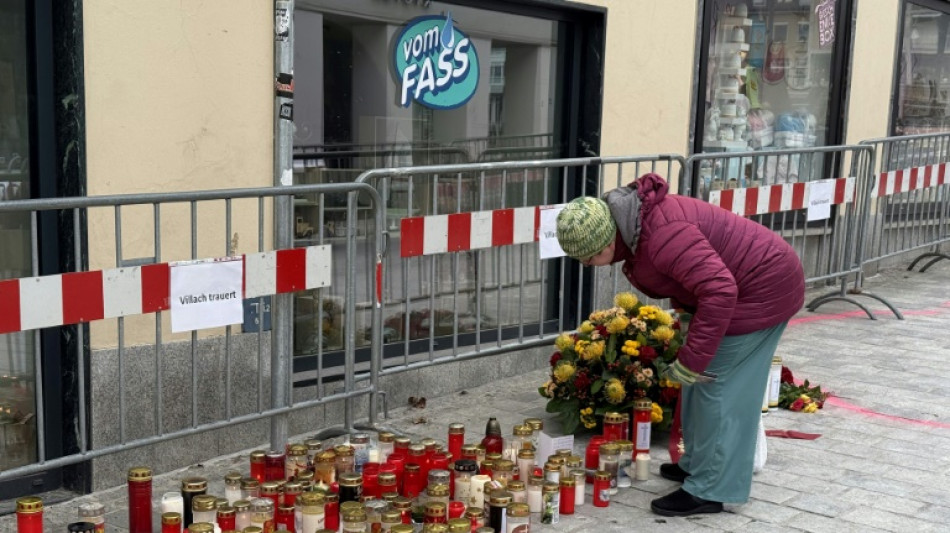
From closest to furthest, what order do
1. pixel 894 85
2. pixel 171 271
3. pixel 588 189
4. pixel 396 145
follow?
1. pixel 171 271
2. pixel 396 145
3. pixel 588 189
4. pixel 894 85

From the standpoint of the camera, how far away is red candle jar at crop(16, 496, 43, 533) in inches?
159

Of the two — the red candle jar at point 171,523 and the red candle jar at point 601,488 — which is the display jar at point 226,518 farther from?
the red candle jar at point 601,488

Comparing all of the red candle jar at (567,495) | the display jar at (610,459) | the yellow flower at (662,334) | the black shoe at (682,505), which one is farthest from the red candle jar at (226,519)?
the yellow flower at (662,334)

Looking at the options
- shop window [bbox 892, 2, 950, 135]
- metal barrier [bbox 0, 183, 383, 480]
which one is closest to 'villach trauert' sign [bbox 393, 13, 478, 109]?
metal barrier [bbox 0, 183, 383, 480]

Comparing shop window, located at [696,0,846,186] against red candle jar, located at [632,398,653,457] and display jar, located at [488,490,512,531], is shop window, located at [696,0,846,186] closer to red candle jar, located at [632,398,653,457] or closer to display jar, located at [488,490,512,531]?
red candle jar, located at [632,398,653,457]

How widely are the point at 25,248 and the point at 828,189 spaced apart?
6626 millimetres

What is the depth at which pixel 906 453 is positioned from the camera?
19.5ft

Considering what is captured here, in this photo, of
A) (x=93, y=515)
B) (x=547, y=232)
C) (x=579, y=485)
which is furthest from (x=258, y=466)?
(x=547, y=232)

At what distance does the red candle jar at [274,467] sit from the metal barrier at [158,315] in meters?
0.37

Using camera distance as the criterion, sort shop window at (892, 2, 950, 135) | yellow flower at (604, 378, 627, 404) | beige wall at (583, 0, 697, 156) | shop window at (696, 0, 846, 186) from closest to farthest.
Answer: yellow flower at (604, 378, 627, 404)
beige wall at (583, 0, 697, 156)
shop window at (696, 0, 846, 186)
shop window at (892, 2, 950, 135)

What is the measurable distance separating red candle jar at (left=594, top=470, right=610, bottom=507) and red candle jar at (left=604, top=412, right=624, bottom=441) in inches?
20.2

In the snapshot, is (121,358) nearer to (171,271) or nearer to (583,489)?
(171,271)

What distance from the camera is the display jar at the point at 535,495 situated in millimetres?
4812

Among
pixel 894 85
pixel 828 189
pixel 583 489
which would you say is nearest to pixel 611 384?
pixel 583 489
